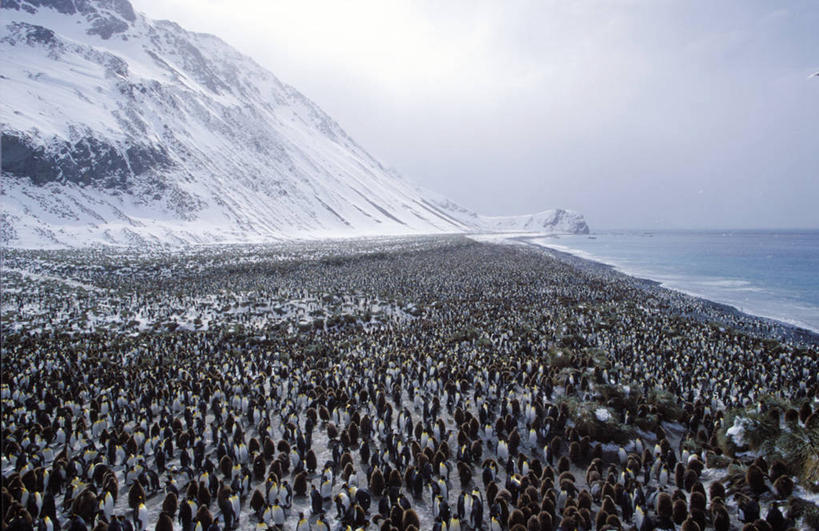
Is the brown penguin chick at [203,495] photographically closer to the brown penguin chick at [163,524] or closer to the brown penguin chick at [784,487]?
the brown penguin chick at [163,524]

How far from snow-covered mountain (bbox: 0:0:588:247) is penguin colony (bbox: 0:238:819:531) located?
2599 inches

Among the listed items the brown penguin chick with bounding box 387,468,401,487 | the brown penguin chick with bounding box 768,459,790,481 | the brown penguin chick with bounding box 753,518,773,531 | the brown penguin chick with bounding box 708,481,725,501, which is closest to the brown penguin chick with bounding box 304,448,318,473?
the brown penguin chick with bounding box 387,468,401,487

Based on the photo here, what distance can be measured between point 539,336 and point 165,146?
112602mm

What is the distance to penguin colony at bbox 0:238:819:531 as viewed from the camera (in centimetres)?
855

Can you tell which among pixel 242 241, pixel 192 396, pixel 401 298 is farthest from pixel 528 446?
pixel 242 241

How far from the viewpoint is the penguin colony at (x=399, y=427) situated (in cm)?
855

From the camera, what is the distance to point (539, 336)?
2358cm

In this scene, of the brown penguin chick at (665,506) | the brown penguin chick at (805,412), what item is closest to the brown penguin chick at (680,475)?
the brown penguin chick at (665,506)

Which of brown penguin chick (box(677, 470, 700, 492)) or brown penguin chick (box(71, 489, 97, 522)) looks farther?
brown penguin chick (box(677, 470, 700, 492))

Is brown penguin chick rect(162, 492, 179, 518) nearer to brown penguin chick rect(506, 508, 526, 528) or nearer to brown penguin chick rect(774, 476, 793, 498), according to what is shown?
brown penguin chick rect(506, 508, 526, 528)

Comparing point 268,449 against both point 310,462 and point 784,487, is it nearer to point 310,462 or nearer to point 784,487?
point 310,462

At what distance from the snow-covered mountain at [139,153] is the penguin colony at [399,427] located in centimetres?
6602

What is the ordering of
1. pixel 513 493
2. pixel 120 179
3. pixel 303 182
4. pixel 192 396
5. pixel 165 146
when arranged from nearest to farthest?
pixel 513 493 → pixel 192 396 → pixel 120 179 → pixel 165 146 → pixel 303 182

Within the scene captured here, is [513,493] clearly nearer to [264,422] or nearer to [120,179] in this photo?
[264,422]
